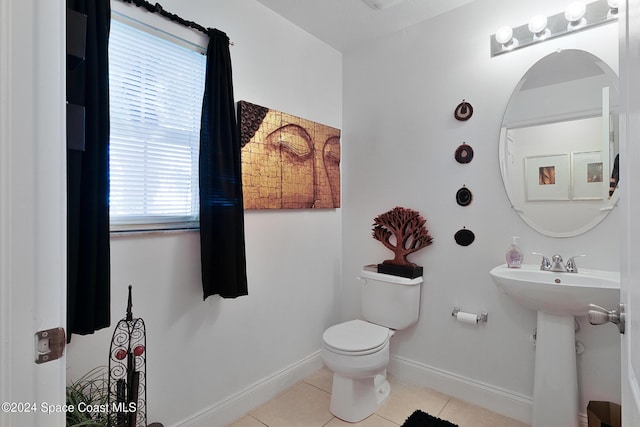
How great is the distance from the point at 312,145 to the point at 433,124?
0.85 metres

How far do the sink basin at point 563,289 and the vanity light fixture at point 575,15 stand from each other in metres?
1.28

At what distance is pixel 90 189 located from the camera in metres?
1.25

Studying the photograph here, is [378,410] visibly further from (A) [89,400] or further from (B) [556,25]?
(B) [556,25]

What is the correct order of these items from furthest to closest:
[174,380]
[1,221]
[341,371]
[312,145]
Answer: [312,145]
[341,371]
[174,380]
[1,221]

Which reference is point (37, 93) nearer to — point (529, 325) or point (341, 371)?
point (341, 371)

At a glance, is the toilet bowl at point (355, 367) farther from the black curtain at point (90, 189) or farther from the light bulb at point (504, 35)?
the light bulb at point (504, 35)

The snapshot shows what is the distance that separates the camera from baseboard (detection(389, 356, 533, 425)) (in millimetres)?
1897

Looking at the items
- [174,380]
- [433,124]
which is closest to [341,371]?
[174,380]

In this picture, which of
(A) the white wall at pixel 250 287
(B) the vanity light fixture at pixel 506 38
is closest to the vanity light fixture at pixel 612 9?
(B) the vanity light fixture at pixel 506 38

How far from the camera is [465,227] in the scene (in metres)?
2.11

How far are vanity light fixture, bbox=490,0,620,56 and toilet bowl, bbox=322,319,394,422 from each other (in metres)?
1.88

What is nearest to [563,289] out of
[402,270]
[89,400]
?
[402,270]

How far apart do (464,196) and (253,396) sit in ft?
5.97

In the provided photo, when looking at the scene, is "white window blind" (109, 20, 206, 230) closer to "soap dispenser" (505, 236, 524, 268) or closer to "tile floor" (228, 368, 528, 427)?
"tile floor" (228, 368, 528, 427)
